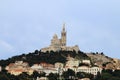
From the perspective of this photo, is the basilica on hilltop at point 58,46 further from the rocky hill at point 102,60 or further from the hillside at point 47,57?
the rocky hill at point 102,60

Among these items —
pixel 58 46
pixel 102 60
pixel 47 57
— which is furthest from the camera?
pixel 102 60

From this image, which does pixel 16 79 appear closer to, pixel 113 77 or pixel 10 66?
pixel 113 77

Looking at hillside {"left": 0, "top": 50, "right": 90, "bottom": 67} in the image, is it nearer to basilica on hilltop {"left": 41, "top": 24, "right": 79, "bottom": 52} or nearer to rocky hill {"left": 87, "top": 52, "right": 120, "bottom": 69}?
basilica on hilltop {"left": 41, "top": 24, "right": 79, "bottom": 52}

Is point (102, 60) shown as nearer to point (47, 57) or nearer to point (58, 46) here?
point (58, 46)

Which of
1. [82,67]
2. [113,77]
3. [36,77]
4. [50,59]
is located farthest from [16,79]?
[50,59]

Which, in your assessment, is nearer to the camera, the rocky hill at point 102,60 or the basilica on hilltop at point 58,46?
the rocky hill at point 102,60

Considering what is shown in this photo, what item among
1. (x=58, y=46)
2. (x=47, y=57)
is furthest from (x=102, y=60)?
(x=47, y=57)

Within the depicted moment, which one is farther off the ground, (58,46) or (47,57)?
(58,46)

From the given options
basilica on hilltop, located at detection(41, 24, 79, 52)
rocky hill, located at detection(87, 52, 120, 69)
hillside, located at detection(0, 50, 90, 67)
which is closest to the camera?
hillside, located at detection(0, 50, 90, 67)

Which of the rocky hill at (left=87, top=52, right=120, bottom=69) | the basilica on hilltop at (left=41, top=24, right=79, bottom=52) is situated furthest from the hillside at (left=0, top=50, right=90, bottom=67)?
the rocky hill at (left=87, top=52, right=120, bottom=69)

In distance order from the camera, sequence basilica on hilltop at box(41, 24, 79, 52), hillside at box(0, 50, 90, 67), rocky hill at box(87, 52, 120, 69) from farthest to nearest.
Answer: basilica on hilltop at box(41, 24, 79, 52) < rocky hill at box(87, 52, 120, 69) < hillside at box(0, 50, 90, 67)

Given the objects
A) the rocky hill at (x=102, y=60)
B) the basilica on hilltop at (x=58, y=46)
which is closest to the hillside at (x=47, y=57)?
the basilica on hilltop at (x=58, y=46)

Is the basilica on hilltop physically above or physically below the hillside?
above

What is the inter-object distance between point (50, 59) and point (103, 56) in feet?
57.6
